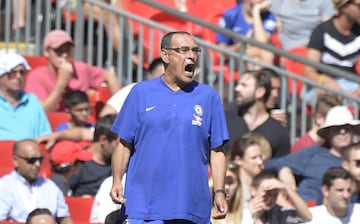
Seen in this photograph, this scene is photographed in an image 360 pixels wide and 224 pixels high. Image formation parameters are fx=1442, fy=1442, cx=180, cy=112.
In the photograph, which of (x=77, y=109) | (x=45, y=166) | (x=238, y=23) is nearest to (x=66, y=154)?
(x=45, y=166)

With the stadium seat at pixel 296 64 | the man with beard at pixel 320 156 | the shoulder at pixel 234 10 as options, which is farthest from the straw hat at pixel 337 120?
the shoulder at pixel 234 10

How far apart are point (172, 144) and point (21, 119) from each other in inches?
183

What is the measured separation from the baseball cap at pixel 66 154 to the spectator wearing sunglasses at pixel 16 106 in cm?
39

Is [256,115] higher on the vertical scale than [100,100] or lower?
lower

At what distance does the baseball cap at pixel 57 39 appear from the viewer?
46.9ft

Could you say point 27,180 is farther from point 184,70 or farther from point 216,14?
point 216,14

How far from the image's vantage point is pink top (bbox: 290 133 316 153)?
13922 millimetres

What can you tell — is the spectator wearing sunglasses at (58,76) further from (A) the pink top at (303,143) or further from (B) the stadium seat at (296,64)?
(B) the stadium seat at (296,64)

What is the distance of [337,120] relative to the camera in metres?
13.3

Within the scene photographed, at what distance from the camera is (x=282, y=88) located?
14.6 metres

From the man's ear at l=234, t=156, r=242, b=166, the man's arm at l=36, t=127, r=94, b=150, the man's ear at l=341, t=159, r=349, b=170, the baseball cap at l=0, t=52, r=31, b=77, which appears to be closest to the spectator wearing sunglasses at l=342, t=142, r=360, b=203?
the man's ear at l=341, t=159, r=349, b=170

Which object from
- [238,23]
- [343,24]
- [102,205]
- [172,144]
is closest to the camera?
[172,144]

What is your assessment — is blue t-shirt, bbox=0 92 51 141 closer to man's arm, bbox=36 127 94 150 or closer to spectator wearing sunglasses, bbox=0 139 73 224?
man's arm, bbox=36 127 94 150

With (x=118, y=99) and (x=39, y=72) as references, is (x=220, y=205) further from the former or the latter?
(x=39, y=72)
